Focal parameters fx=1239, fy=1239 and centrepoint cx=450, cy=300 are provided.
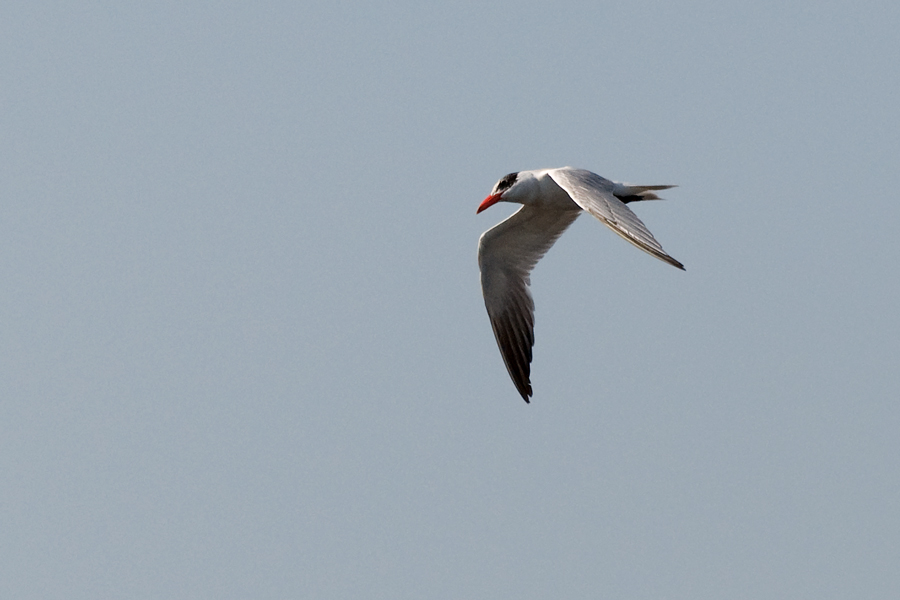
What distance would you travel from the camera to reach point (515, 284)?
72.0ft

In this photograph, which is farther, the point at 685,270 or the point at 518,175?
the point at 518,175

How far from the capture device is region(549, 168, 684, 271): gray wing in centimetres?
1422

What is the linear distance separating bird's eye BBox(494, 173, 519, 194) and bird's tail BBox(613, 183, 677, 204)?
158 centimetres

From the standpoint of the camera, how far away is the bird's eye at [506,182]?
1942 centimetres

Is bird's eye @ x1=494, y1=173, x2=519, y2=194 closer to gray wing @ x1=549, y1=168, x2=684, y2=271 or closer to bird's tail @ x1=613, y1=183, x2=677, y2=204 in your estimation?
gray wing @ x1=549, y1=168, x2=684, y2=271

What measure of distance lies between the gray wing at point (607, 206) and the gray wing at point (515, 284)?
2.65m

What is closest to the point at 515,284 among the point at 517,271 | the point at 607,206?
the point at 517,271

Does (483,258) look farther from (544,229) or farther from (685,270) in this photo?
(685,270)

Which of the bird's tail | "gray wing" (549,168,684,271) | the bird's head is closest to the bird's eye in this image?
the bird's head

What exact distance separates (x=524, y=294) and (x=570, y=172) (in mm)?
3710

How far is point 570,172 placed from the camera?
61.5ft

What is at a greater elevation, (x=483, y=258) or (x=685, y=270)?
(x=483, y=258)

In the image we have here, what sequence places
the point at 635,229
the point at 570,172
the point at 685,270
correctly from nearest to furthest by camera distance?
the point at 685,270, the point at 635,229, the point at 570,172

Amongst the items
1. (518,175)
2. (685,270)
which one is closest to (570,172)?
(518,175)
